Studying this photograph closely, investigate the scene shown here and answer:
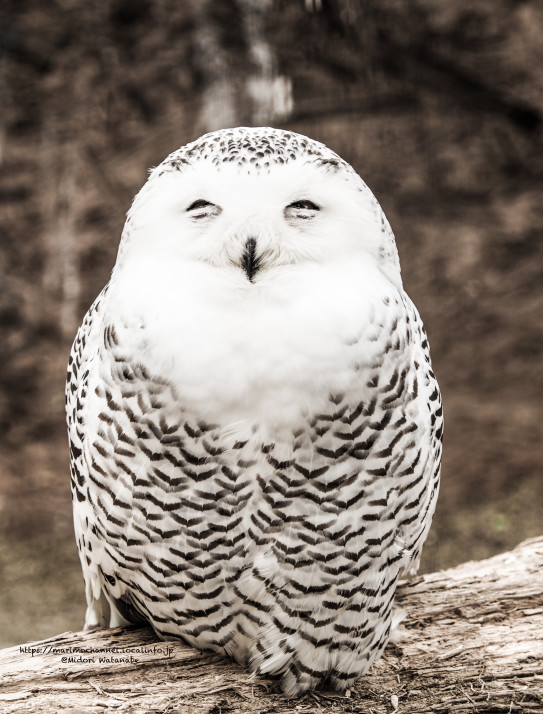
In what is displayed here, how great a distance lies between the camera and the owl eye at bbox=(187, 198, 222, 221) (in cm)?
178

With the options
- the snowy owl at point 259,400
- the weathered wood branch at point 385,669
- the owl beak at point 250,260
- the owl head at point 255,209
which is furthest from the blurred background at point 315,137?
the owl beak at point 250,260

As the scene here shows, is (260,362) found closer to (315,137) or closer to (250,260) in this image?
(250,260)

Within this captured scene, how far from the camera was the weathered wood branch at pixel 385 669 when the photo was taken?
2.12 metres

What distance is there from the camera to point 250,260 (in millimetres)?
1751

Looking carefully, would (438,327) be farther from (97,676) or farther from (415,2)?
(97,676)

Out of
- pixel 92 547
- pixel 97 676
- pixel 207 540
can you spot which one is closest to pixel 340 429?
pixel 207 540

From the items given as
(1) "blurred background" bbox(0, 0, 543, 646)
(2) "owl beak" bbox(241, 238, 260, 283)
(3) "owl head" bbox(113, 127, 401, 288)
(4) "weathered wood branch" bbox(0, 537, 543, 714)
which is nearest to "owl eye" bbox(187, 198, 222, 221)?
(3) "owl head" bbox(113, 127, 401, 288)

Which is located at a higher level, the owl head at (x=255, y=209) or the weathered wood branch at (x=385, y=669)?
the owl head at (x=255, y=209)

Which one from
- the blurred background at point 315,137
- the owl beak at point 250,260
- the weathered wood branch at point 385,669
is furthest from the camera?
the blurred background at point 315,137

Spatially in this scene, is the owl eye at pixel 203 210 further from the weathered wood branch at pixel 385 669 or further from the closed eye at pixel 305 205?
the weathered wood branch at pixel 385 669

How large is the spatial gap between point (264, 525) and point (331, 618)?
12.4 inches

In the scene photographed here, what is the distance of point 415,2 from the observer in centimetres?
459

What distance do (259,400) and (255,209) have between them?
403mm

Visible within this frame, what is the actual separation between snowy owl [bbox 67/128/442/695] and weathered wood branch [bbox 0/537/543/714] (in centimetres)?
18
